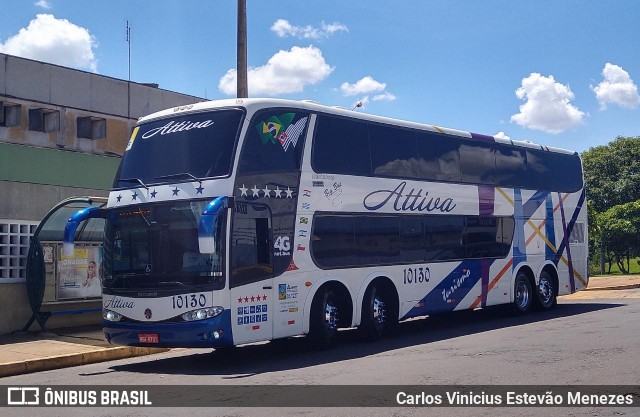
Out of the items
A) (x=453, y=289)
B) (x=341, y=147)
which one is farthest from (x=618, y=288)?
(x=341, y=147)

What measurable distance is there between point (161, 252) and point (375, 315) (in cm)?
470

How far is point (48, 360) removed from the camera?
1331 cm

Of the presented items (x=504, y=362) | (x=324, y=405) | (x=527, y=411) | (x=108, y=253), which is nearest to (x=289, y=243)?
(x=108, y=253)

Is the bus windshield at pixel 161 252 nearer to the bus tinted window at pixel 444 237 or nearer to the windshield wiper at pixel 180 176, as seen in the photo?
the windshield wiper at pixel 180 176

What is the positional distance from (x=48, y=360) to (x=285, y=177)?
4865 mm

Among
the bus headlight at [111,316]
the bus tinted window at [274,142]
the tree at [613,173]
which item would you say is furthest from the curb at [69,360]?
the tree at [613,173]

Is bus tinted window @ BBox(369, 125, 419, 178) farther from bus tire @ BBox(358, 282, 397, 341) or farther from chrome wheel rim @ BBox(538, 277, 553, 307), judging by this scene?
chrome wheel rim @ BBox(538, 277, 553, 307)

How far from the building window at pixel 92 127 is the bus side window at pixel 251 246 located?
1035 cm

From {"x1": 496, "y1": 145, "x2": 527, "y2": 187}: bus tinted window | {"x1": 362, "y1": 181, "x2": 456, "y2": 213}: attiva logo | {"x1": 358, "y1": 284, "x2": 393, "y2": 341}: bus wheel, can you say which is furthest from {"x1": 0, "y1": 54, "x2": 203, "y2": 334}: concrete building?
{"x1": 496, "y1": 145, "x2": 527, "y2": 187}: bus tinted window

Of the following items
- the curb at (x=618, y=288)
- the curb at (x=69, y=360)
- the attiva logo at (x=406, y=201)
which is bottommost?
the curb at (x=69, y=360)

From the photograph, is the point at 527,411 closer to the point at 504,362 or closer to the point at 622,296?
Result: the point at 504,362

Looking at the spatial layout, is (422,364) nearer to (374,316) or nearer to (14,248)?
(374,316)

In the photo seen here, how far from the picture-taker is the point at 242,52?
1841 centimetres

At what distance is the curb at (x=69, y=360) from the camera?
1275cm
